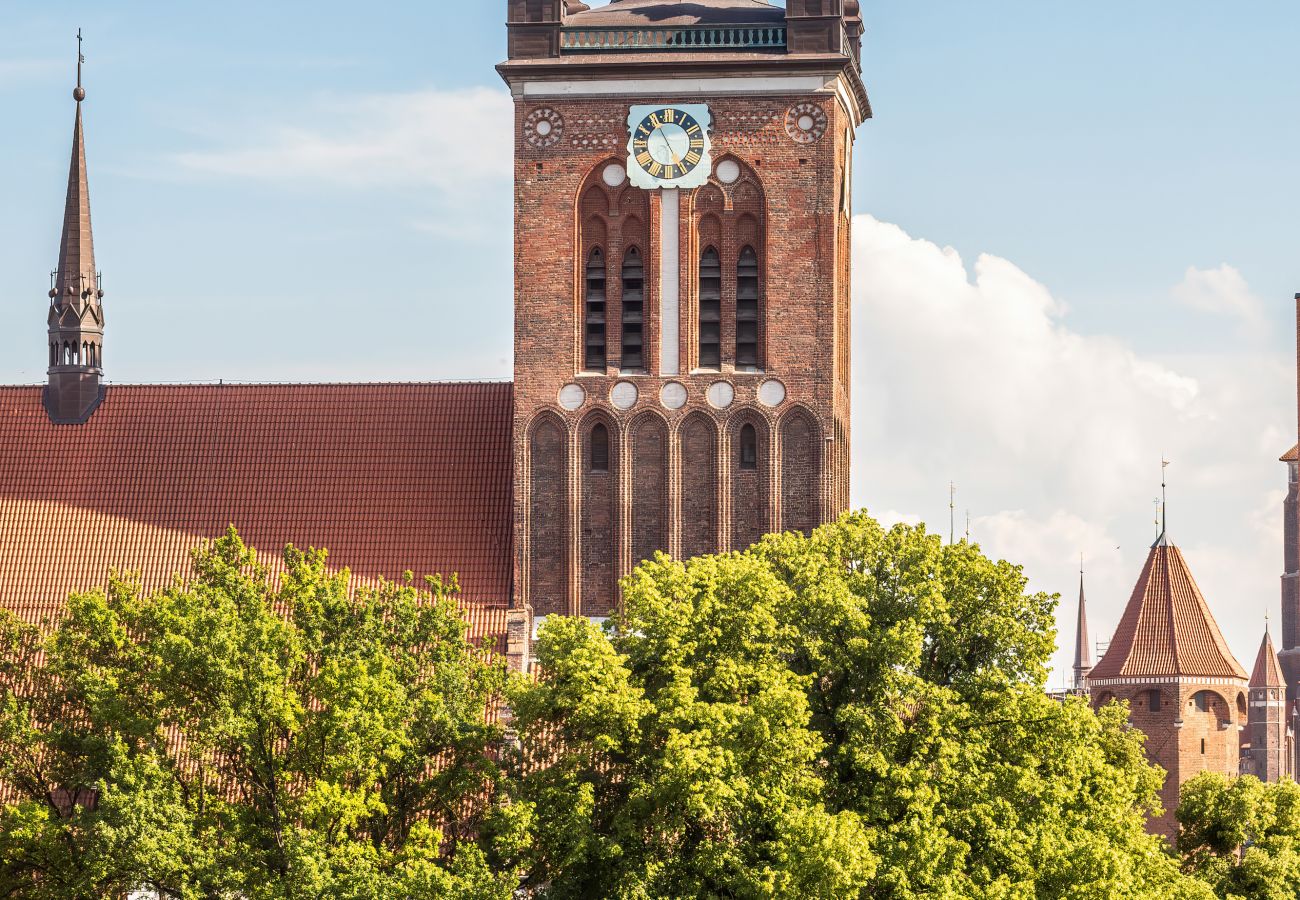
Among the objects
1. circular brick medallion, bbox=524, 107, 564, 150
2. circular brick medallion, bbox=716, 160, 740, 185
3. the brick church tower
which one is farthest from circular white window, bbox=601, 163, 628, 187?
circular brick medallion, bbox=716, 160, 740, 185

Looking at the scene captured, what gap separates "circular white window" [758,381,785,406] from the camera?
162 ft

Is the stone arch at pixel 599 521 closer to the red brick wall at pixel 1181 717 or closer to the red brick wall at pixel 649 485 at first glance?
the red brick wall at pixel 649 485

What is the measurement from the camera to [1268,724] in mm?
112312

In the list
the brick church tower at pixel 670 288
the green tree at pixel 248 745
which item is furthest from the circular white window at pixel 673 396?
the green tree at pixel 248 745

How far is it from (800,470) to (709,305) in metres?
3.35

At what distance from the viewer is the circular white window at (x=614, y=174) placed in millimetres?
49781

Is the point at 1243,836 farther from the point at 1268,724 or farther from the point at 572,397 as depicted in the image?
the point at 1268,724

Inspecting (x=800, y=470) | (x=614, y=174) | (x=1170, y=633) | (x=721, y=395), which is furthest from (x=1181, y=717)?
(x=614, y=174)

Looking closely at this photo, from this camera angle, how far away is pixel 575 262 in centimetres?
4991

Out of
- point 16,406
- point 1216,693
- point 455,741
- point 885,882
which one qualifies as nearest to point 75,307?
point 16,406

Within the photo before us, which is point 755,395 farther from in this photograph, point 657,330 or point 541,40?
point 541,40

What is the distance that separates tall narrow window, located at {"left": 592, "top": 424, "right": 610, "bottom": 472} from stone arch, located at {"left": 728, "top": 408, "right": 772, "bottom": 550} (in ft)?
7.17

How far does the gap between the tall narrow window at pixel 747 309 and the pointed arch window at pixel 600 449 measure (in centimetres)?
271

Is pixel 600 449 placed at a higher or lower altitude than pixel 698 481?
higher
